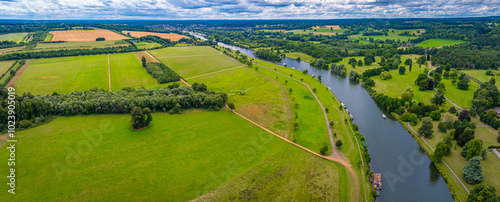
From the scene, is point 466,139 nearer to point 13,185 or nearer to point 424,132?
point 424,132

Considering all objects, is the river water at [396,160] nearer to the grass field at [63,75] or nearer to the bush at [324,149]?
the bush at [324,149]

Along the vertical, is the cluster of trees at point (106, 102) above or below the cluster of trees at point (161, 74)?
below

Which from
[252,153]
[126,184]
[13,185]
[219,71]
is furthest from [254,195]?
[219,71]

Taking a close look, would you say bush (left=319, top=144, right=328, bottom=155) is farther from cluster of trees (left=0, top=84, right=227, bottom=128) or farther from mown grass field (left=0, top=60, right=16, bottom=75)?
mown grass field (left=0, top=60, right=16, bottom=75)

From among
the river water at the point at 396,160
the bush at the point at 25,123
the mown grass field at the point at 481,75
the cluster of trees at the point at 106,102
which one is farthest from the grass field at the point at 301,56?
the bush at the point at 25,123

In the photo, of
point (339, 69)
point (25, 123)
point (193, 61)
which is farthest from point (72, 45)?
point (339, 69)

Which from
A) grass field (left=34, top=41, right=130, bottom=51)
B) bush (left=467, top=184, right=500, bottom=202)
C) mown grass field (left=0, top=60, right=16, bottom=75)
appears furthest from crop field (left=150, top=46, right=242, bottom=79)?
bush (left=467, top=184, right=500, bottom=202)
